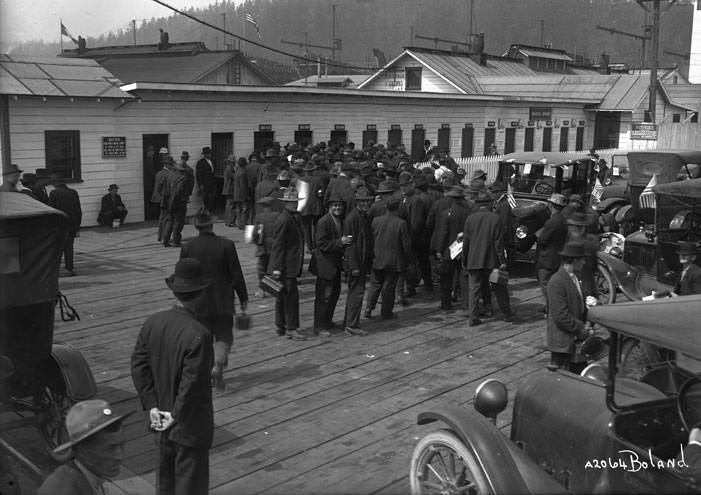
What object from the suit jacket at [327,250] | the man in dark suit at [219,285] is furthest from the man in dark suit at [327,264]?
the man in dark suit at [219,285]

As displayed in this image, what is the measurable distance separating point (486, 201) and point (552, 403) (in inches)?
259

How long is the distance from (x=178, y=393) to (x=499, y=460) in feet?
7.10

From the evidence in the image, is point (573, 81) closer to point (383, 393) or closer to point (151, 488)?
point (383, 393)

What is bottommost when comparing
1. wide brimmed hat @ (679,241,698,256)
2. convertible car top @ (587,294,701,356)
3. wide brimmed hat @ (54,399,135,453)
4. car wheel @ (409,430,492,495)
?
car wheel @ (409,430,492,495)

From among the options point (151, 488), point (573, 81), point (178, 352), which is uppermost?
point (573, 81)

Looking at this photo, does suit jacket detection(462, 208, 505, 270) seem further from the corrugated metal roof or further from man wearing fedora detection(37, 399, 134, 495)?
the corrugated metal roof

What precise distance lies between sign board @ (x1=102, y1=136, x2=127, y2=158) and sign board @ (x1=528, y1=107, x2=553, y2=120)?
22.2 m

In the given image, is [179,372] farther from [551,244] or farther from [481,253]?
[551,244]

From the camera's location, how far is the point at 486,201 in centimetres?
1189

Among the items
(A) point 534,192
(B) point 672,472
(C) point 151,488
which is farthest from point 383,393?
(A) point 534,192

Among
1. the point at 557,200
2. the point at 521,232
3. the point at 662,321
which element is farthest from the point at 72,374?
A: the point at 521,232

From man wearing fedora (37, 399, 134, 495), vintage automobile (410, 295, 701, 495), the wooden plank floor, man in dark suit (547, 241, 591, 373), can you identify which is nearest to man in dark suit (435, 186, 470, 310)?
the wooden plank floor

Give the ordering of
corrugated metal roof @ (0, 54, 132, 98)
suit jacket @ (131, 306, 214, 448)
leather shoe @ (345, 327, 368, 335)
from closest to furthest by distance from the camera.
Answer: suit jacket @ (131, 306, 214, 448) → leather shoe @ (345, 327, 368, 335) → corrugated metal roof @ (0, 54, 132, 98)

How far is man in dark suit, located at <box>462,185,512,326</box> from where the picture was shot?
11.4m
